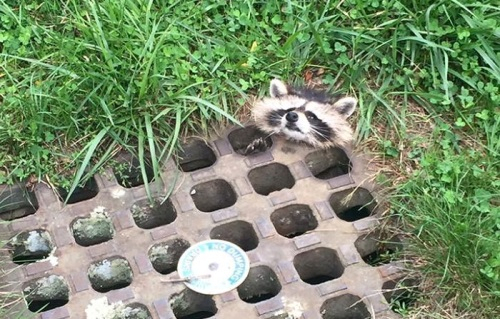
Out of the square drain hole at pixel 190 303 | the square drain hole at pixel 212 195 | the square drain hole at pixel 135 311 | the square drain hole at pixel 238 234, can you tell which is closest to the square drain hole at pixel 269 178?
the square drain hole at pixel 212 195

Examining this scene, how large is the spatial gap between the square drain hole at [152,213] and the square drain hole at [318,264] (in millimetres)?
462

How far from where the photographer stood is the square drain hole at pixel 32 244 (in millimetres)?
2773

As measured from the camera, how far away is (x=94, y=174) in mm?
2965

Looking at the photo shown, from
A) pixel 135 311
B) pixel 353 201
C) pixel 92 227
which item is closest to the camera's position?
pixel 135 311

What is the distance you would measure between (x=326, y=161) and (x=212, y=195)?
1.49 ft

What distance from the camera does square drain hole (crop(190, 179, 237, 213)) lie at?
2.97m

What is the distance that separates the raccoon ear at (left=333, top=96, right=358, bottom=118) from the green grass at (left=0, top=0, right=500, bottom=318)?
59 mm

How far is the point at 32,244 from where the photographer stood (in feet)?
9.13

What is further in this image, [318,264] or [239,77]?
[239,77]

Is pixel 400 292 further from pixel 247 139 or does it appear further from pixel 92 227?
pixel 92 227

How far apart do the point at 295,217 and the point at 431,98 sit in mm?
725

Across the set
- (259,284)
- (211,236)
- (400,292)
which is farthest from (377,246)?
(211,236)

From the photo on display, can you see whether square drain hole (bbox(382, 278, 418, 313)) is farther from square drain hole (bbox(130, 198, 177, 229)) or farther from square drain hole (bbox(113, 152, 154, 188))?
square drain hole (bbox(113, 152, 154, 188))

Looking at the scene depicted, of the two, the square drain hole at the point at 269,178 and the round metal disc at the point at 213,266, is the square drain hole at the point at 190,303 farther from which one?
the square drain hole at the point at 269,178
